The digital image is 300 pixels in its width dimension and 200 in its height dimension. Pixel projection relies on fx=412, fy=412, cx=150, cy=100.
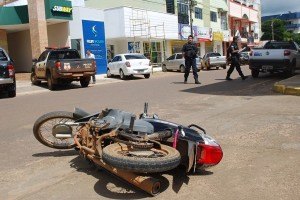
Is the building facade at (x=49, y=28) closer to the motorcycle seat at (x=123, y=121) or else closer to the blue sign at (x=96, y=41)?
the blue sign at (x=96, y=41)

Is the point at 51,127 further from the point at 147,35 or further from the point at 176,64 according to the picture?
the point at 147,35

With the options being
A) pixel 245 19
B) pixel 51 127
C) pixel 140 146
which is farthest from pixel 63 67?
pixel 245 19

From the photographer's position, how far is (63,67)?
1738 cm

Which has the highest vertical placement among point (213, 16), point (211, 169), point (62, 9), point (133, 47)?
point (213, 16)

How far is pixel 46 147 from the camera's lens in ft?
20.7

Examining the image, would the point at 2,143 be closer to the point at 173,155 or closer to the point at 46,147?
the point at 46,147

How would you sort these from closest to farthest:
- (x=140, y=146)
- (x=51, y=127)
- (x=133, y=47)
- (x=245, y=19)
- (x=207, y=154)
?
(x=140, y=146), (x=207, y=154), (x=51, y=127), (x=133, y=47), (x=245, y=19)

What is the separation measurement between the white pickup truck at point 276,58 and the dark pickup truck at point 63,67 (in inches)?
278

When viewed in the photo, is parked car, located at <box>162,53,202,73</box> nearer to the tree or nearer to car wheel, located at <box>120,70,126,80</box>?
car wheel, located at <box>120,70,126,80</box>

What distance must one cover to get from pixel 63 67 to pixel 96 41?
39.0 ft

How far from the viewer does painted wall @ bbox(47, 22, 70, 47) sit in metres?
27.3

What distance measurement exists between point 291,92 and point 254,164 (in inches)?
271

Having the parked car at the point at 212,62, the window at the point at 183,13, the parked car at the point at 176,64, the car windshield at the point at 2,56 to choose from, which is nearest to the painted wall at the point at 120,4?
the window at the point at 183,13

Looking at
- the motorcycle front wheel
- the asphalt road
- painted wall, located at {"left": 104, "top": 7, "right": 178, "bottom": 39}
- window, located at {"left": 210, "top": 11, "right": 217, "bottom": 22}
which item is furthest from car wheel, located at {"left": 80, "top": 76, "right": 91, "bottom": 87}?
window, located at {"left": 210, "top": 11, "right": 217, "bottom": 22}
